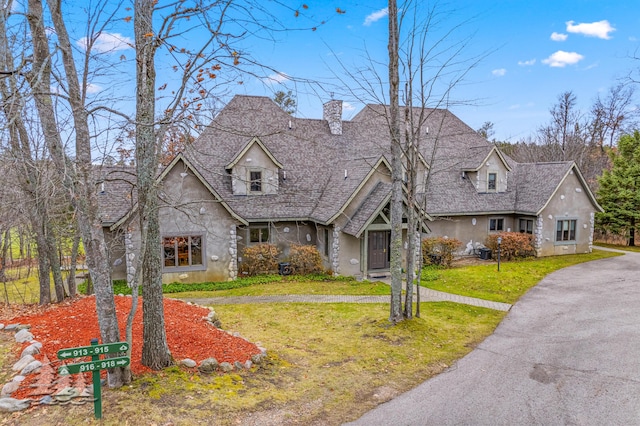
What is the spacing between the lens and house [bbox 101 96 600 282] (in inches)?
687

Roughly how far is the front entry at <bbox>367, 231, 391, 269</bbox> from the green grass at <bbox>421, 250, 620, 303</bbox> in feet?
6.59

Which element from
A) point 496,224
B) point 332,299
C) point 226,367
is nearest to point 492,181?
point 496,224

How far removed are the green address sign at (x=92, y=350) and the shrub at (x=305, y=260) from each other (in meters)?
12.7

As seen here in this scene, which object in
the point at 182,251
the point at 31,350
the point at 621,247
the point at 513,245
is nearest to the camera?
the point at 31,350

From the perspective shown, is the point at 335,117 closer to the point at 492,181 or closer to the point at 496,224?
the point at 492,181

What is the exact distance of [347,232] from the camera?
60.0 ft

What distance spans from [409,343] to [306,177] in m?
13.2

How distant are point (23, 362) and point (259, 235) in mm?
13527

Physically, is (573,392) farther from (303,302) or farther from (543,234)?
(543,234)

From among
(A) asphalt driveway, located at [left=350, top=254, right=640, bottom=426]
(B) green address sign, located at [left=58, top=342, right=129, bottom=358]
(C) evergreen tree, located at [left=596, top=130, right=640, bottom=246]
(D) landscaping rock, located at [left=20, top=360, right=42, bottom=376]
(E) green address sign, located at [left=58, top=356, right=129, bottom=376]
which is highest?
(C) evergreen tree, located at [left=596, top=130, right=640, bottom=246]

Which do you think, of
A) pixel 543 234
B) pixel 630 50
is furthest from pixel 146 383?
pixel 543 234

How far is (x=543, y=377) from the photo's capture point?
329 inches

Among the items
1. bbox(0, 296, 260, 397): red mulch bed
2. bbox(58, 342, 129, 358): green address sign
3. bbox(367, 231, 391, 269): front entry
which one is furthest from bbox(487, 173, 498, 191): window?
bbox(58, 342, 129, 358): green address sign

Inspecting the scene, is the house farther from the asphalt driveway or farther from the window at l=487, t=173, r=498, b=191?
the asphalt driveway
